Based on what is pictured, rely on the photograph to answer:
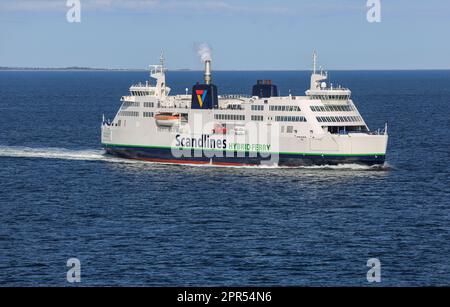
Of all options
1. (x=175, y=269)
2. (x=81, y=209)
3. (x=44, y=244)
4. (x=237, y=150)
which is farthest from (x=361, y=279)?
(x=237, y=150)

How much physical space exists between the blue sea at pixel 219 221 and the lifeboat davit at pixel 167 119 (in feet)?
13.4

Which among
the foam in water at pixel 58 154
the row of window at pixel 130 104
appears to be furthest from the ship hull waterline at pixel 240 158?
the row of window at pixel 130 104

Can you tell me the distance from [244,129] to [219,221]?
24138 mm

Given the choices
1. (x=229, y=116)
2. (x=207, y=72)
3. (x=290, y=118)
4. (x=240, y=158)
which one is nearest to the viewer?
(x=290, y=118)

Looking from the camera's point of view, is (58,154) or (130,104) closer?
(130,104)

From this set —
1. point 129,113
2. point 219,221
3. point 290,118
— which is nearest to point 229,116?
point 290,118

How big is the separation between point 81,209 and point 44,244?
11.6 metres

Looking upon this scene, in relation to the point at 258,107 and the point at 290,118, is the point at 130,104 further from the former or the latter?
the point at 290,118

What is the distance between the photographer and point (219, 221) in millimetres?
59250

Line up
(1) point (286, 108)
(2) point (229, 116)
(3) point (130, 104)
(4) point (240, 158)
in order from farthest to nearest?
(3) point (130, 104) → (2) point (229, 116) → (4) point (240, 158) → (1) point (286, 108)

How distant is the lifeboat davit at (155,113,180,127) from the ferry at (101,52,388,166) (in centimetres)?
9

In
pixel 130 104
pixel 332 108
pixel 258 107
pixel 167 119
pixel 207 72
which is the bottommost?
pixel 167 119

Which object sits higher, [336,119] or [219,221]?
[336,119]

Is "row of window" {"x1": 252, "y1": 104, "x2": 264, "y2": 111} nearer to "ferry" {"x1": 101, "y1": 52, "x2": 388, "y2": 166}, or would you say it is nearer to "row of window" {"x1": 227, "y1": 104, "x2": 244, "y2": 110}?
"ferry" {"x1": 101, "y1": 52, "x2": 388, "y2": 166}
